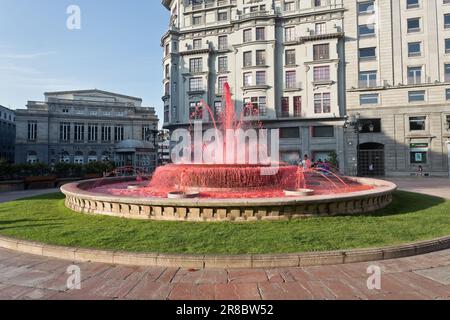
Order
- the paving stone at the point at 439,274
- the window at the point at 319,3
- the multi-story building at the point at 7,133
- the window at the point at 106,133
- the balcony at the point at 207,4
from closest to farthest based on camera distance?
the paving stone at the point at 439,274 → the window at the point at 319,3 → the balcony at the point at 207,4 → the multi-story building at the point at 7,133 → the window at the point at 106,133

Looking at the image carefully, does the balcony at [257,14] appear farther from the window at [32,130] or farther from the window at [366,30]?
the window at [32,130]

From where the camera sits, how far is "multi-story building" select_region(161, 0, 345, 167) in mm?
35125

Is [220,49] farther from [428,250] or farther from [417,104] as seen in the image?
[428,250]

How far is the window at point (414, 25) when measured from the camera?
3241 centimetres

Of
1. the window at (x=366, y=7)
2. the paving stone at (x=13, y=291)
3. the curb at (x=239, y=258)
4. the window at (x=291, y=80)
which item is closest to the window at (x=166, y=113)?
the window at (x=291, y=80)

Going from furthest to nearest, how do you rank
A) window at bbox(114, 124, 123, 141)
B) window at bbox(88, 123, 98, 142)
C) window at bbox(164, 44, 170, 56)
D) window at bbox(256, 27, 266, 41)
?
1. window at bbox(114, 124, 123, 141)
2. window at bbox(88, 123, 98, 142)
3. window at bbox(164, 44, 170, 56)
4. window at bbox(256, 27, 266, 41)

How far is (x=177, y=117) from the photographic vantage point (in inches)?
1650

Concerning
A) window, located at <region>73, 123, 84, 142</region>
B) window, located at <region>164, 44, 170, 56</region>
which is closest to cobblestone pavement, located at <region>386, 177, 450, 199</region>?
window, located at <region>164, 44, 170, 56</region>

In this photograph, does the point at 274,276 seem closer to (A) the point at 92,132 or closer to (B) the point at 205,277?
(B) the point at 205,277

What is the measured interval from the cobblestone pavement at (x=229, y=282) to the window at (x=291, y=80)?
34.1 meters

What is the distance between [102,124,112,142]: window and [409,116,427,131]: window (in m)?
58.6

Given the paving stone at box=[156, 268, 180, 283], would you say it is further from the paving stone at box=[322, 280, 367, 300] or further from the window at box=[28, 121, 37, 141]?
the window at box=[28, 121, 37, 141]

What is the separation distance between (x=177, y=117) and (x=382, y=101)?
87.9 feet
